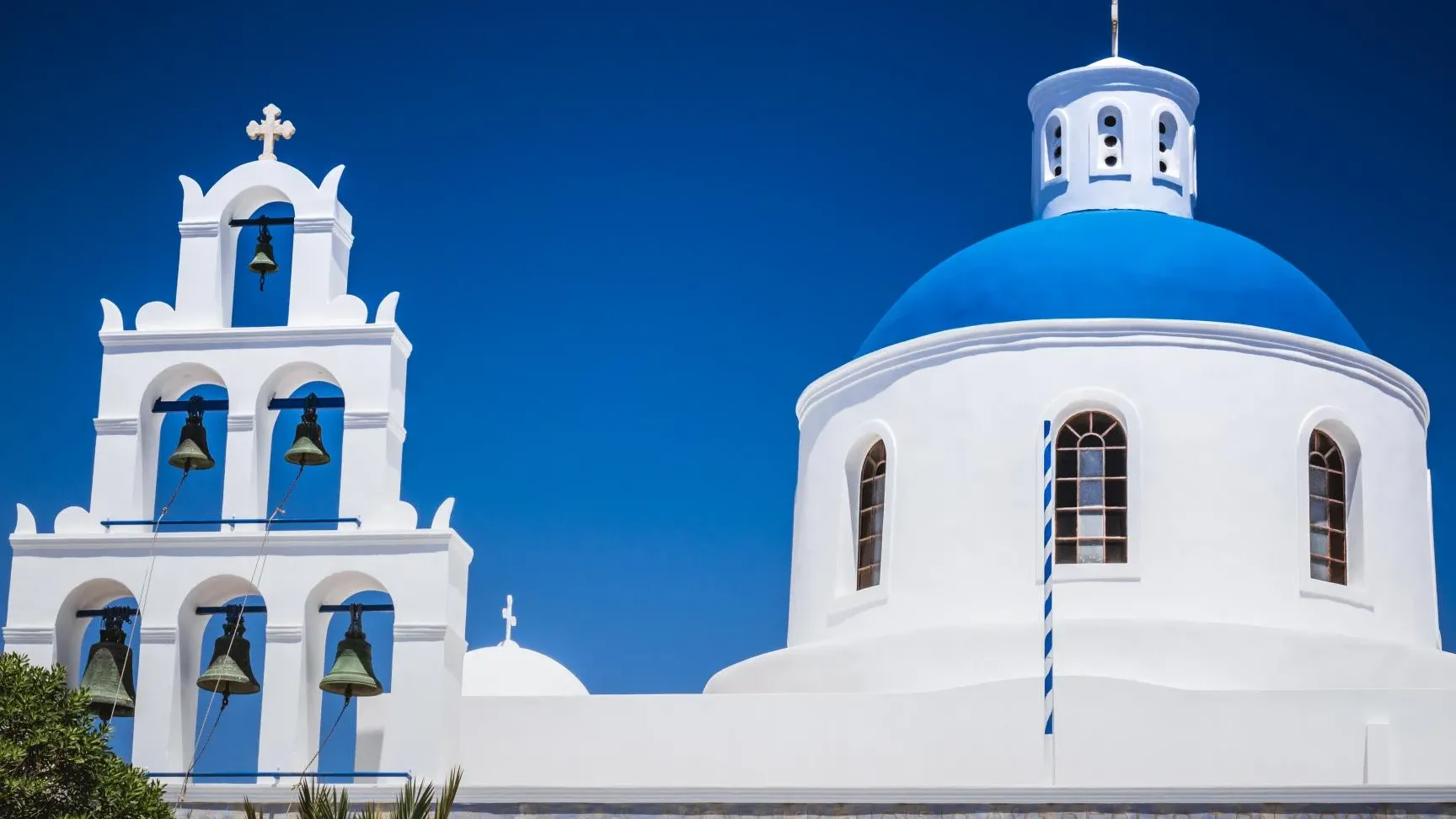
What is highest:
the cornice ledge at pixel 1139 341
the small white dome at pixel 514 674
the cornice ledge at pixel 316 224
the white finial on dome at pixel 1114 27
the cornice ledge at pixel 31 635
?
the white finial on dome at pixel 1114 27

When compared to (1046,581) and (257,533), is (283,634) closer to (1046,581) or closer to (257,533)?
(257,533)

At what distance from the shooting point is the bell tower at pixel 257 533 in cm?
1884

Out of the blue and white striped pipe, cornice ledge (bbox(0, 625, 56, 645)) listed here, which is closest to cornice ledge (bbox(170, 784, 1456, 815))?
the blue and white striped pipe

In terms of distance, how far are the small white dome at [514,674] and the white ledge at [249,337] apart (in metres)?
7.46

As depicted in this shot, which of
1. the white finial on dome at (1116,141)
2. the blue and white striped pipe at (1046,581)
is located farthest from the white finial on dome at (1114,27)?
the blue and white striped pipe at (1046,581)

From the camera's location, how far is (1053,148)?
2516cm

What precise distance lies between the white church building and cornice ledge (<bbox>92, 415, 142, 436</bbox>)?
0.02m

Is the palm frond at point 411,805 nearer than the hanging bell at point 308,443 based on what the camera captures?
Yes

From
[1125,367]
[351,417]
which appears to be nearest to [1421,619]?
[1125,367]

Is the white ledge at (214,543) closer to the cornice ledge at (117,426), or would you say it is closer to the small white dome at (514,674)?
the cornice ledge at (117,426)

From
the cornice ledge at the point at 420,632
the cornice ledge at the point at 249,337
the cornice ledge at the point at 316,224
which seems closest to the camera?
the cornice ledge at the point at 420,632

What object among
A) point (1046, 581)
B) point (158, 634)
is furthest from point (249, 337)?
point (1046, 581)

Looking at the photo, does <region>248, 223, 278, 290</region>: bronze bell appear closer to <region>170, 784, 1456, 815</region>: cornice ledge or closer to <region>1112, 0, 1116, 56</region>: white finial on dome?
<region>170, 784, 1456, 815</region>: cornice ledge

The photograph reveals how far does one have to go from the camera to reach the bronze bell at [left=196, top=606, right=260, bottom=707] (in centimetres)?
1897
